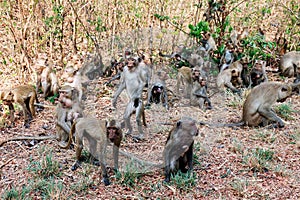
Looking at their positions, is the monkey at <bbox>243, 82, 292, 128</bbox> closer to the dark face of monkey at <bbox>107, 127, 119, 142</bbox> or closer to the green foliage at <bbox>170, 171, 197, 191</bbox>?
the green foliage at <bbox>170, 171, 197, 191</bbox>

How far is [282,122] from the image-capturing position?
6.79 meters

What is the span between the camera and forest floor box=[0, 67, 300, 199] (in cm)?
497

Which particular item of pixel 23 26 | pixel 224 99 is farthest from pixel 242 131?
pixel 23 26

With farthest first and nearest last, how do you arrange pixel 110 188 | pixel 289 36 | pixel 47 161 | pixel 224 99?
pixel 289 36 < pixel 224 99 < pixel 47 161 < pixel 110 188

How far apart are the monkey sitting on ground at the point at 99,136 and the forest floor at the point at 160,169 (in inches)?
6.1

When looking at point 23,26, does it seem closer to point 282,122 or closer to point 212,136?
point 212,136

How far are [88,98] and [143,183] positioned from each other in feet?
4.57

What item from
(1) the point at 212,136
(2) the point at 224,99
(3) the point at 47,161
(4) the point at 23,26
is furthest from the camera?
(4) the point at 23,26

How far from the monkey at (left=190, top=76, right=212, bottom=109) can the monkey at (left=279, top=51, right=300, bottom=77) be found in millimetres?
3413

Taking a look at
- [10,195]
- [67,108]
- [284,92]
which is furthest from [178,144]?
[284,92]

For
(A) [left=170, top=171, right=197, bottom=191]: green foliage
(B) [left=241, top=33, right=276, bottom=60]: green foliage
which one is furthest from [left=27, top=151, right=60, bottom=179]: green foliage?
(B) [left=241, top=33, right=276, bottom=60]: green foliage

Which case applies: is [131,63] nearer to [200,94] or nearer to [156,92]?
[156,92]

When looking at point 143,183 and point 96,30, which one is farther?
point 96,30

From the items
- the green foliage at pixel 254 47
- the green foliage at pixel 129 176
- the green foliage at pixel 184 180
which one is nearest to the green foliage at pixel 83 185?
the green foliage at pixel 129 176
